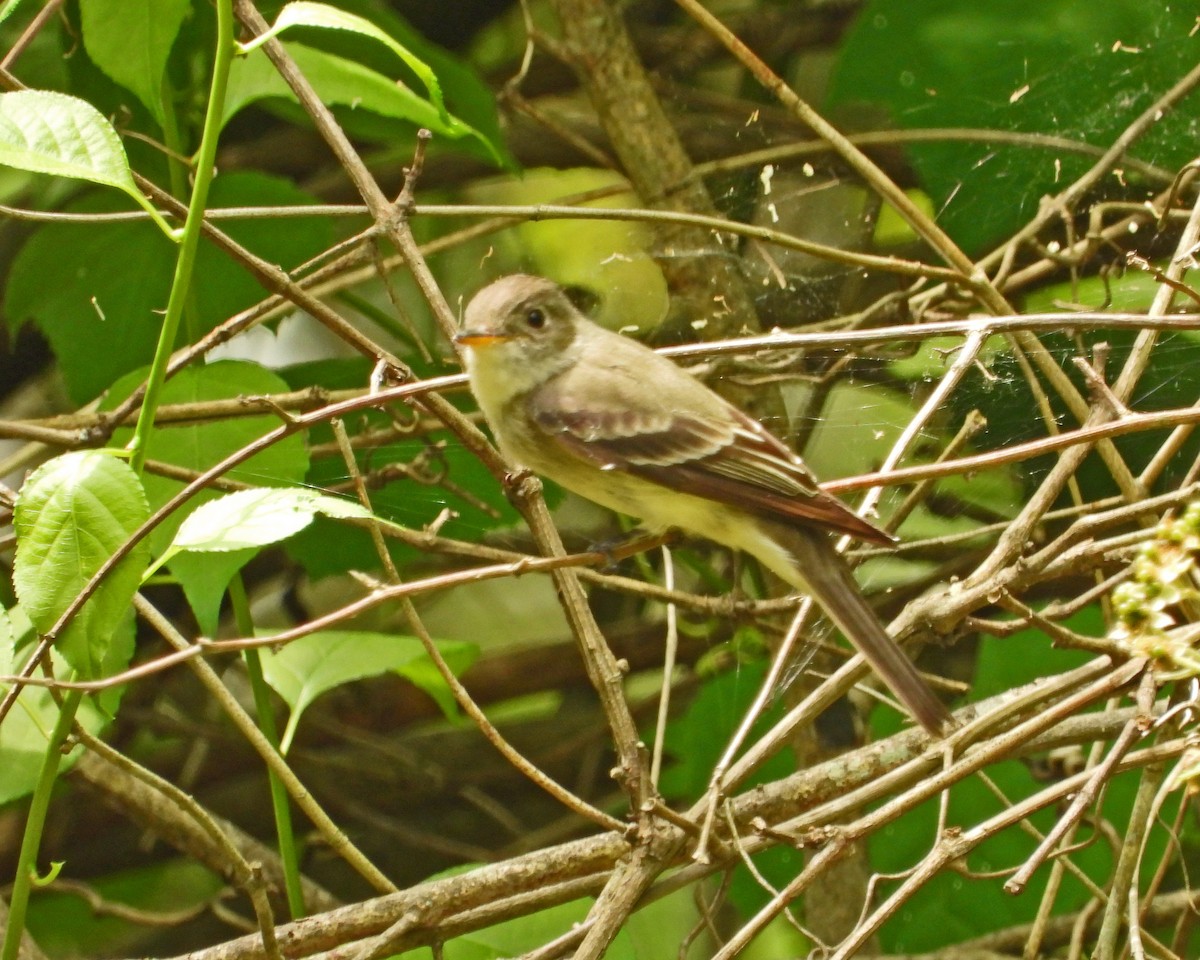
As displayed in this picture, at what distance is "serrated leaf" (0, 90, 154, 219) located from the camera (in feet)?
3.77

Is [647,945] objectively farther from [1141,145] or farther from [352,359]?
[1141,145]

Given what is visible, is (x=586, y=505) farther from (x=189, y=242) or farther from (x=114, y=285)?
(x=189, y=242)

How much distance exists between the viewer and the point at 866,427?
2.17m

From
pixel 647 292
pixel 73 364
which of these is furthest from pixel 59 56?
pixel 647 292

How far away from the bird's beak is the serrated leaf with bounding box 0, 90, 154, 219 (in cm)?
72

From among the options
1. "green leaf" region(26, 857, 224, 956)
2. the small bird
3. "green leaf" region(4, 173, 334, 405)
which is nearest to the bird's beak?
the small bird

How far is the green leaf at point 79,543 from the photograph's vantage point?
3.69 ft

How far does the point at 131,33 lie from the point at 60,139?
1.93 ft

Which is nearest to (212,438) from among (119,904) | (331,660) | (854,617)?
(331,660)

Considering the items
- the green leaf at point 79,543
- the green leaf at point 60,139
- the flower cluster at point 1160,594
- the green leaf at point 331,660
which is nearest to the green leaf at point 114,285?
the green leaf at point 331,660

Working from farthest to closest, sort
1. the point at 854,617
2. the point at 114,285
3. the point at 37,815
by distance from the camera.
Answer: the point at 114,285 < the point at 854,617 < the point at 37,815

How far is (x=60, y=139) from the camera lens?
117 cm

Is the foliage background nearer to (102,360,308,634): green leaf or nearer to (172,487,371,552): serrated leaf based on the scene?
(102,360,308,634): green leaf

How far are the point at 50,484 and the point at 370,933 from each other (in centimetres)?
80
